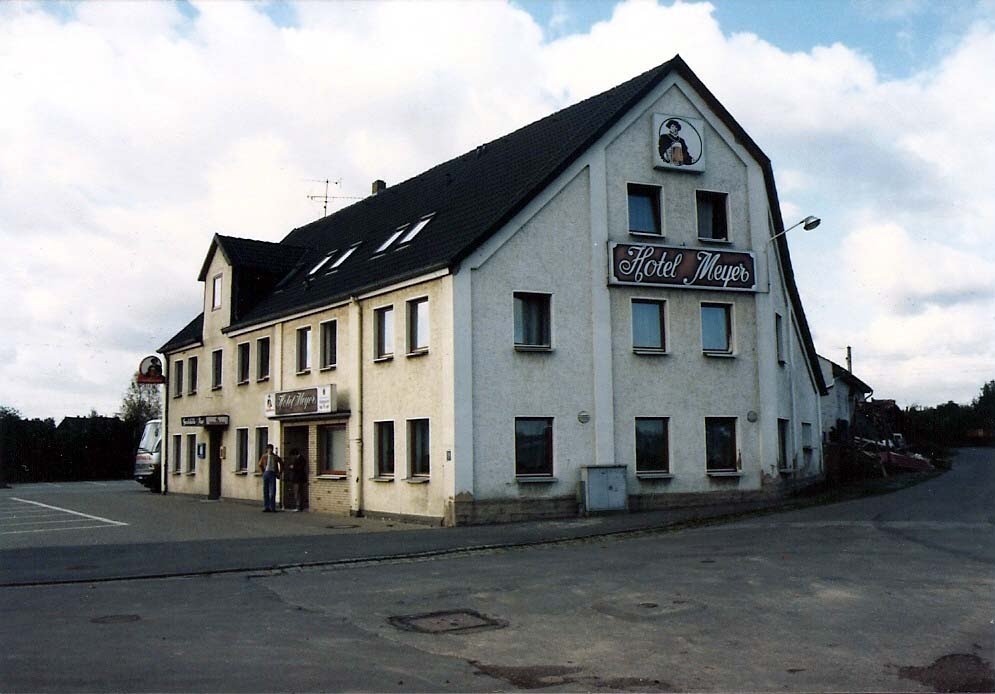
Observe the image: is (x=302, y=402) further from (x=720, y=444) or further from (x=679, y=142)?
(x=679, y=142)

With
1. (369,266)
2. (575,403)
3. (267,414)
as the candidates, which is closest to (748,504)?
(575,403)

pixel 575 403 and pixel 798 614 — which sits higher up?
pixel 575 403

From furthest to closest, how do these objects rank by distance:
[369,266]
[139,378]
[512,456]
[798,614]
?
[139,378]
[369,266]
[512,456]
[798,614]

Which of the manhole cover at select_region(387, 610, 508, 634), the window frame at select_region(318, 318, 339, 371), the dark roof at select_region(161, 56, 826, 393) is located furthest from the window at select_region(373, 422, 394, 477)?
the manhole cover at select_region(387, 610, 508, 634)

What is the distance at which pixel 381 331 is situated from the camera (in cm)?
2441

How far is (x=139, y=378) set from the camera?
1585 inches

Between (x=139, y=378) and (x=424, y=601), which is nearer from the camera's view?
(x=424, y=601)

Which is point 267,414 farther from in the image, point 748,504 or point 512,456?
point 748,504

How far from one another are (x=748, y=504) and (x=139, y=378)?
26472 mm

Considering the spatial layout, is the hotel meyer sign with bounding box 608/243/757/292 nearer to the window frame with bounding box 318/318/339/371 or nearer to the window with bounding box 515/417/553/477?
the window with bounding box 515/417/553/477

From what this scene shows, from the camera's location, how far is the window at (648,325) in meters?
23.8

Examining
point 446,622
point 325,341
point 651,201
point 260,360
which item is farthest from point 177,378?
point 446,622

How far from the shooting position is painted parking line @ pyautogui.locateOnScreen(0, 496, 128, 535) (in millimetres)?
22612

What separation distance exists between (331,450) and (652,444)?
861 cm
